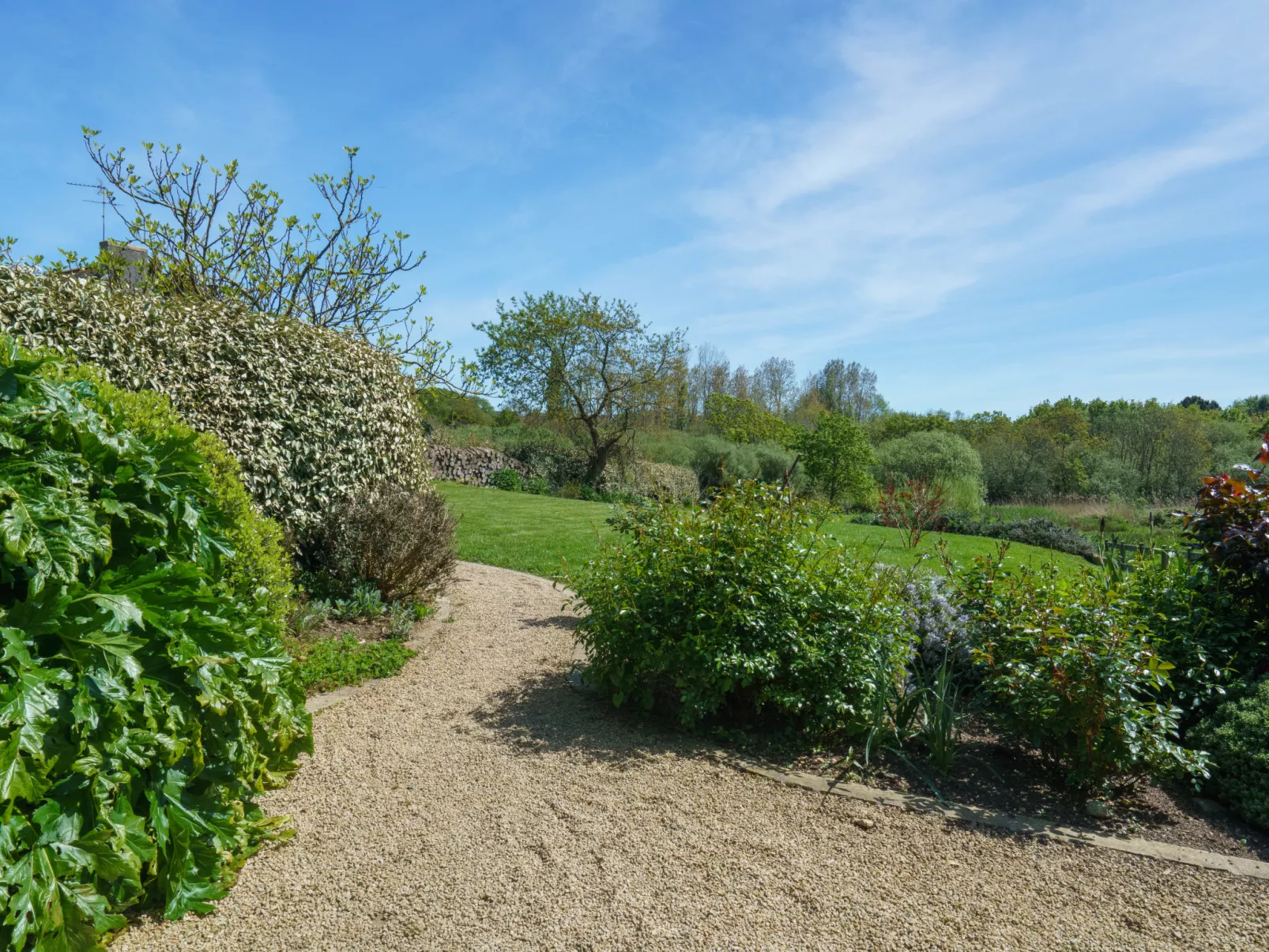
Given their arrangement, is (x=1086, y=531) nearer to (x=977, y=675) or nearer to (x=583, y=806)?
(x=977, y=675)

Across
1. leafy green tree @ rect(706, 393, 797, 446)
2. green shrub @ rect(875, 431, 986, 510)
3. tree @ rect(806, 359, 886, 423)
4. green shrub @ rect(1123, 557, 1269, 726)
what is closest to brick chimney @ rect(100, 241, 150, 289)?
green shrub @ rect(1123, 557, 1269, 726)

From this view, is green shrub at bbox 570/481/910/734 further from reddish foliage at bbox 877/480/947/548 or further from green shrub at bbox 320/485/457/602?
green shrub at bbox 320/485/457/602

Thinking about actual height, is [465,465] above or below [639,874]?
above

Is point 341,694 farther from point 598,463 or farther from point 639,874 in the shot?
point 598,463

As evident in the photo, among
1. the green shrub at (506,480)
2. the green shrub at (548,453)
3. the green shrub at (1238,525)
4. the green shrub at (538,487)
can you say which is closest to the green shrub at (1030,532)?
the green shrub at (1238,525)

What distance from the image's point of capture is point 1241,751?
3.66 m

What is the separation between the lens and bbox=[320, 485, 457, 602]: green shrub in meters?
6.50

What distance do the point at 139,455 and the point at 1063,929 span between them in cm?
381

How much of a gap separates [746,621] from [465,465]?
19384 millimetres

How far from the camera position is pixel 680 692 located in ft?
14.3

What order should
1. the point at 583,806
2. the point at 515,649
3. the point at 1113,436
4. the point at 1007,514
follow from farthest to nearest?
the point at 1113,436 → the point at 1007,514 → the point at 515,649 → the point at 583,806

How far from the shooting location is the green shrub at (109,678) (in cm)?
203

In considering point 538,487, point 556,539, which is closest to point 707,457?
point 538,487

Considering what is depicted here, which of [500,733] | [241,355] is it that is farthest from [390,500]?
[500,733]
